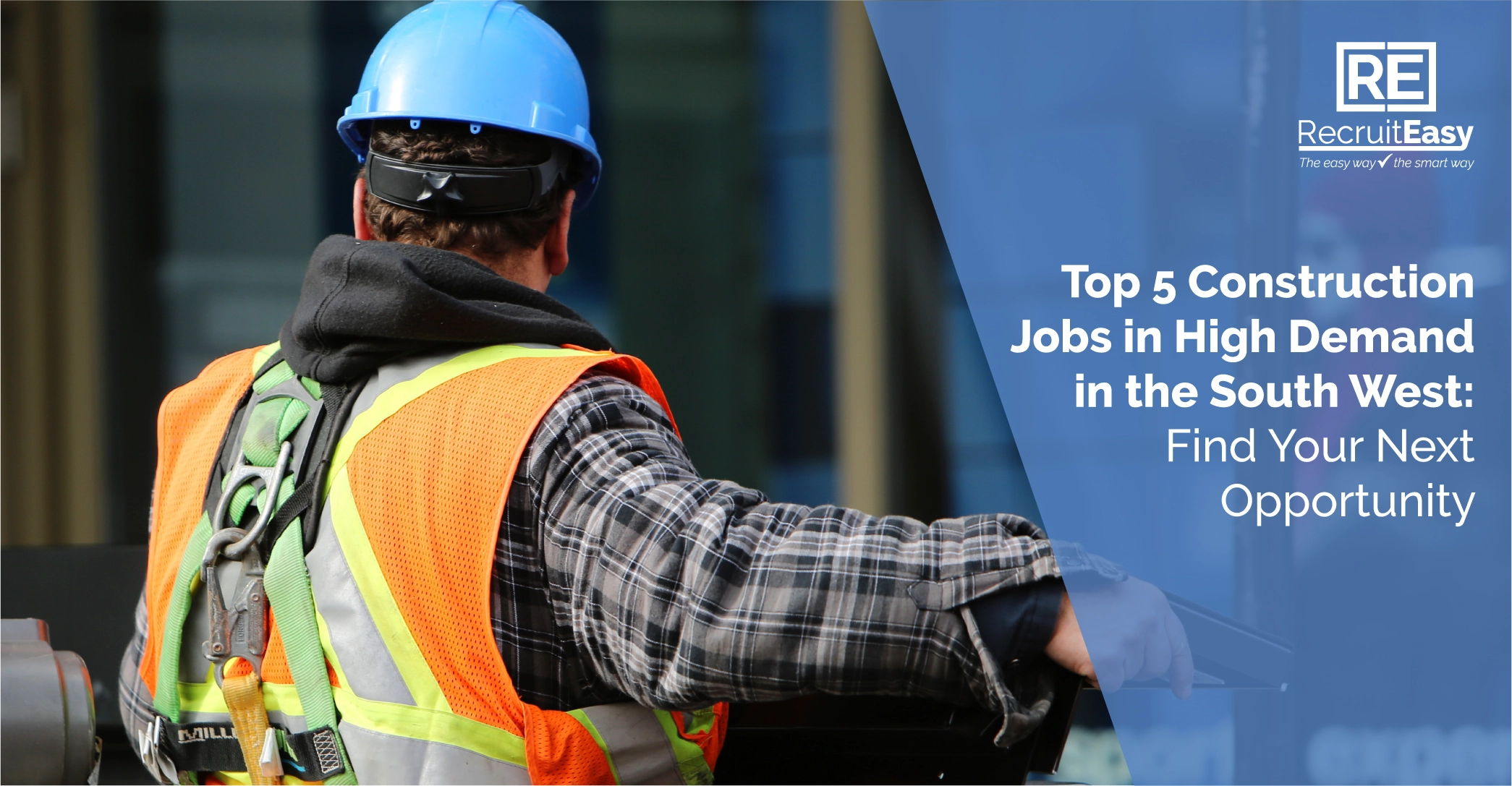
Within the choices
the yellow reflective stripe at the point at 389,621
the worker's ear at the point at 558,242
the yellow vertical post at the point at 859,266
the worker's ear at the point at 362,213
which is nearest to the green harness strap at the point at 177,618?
the yellow reflective stripe at the point at 389,621

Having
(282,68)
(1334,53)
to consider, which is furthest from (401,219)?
(282,68)

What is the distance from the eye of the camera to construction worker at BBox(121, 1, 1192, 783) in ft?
3.21

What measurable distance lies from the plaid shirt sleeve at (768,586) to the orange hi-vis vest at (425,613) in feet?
0.34

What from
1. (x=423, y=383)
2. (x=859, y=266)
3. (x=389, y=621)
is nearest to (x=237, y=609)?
(x=389, y=621)

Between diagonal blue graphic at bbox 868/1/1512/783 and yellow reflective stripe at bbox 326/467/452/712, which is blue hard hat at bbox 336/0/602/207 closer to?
yellow reflective stripe at bbox 326/467/452/712

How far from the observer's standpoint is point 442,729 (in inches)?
45.3

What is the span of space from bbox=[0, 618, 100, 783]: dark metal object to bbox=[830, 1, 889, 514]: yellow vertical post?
7.33ft

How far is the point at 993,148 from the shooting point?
3.25 metres

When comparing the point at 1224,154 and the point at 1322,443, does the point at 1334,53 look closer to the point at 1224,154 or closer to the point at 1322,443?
the point at 1322,443

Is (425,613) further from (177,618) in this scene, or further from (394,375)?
(177,618)

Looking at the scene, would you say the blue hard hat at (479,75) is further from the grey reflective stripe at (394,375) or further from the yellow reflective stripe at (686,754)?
the yellow reflective stripe at (686,754)

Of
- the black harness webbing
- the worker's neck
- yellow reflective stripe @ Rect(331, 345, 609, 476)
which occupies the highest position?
the worker's neck

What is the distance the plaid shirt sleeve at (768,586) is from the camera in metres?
0.97

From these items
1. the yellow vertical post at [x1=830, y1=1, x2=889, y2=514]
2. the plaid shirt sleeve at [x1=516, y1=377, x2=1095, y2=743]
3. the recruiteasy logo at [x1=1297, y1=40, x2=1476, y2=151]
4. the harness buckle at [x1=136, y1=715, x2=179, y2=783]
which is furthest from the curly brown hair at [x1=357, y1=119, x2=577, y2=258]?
the yellow vertical post at [x1=830, y1=1, x2=889, y2=514]
